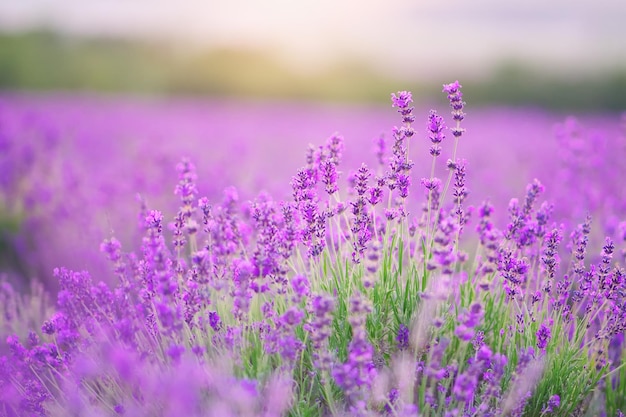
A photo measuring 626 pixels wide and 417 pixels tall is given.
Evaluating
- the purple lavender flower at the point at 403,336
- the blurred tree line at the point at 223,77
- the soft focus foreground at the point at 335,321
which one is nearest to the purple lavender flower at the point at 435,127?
the soft focus foreground at the point at 335,321

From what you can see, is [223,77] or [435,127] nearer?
[435,127]

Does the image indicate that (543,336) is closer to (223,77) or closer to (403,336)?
(403,336)

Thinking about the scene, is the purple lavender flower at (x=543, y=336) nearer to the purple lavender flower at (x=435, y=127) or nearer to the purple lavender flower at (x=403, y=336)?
the purple lavender flower at (x=403, y=336)

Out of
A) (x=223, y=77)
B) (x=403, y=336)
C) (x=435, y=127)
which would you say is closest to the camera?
(x=403, y=336)

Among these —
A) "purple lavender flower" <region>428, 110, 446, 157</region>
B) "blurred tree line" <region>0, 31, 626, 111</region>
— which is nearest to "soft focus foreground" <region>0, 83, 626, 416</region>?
"purple lavender flower" <region>428, 110, 446, 157</region>

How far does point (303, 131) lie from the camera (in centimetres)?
1077

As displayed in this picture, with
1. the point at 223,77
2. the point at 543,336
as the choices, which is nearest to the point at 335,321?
the point at 543,336

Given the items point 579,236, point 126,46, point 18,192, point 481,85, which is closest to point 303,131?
point 18,192

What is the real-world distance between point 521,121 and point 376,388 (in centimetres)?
1228

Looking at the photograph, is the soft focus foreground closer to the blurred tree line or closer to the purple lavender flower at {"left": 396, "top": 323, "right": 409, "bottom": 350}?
the purple lavender flower at {"left": 396, "top": 323, "right": 409, "bottom": 350}

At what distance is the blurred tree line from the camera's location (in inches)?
817

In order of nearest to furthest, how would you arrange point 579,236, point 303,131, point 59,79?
point 579,236
point 303,131
point 59,79

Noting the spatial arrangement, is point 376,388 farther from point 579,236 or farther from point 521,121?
point 521,121

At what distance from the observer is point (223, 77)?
77.8 feet
